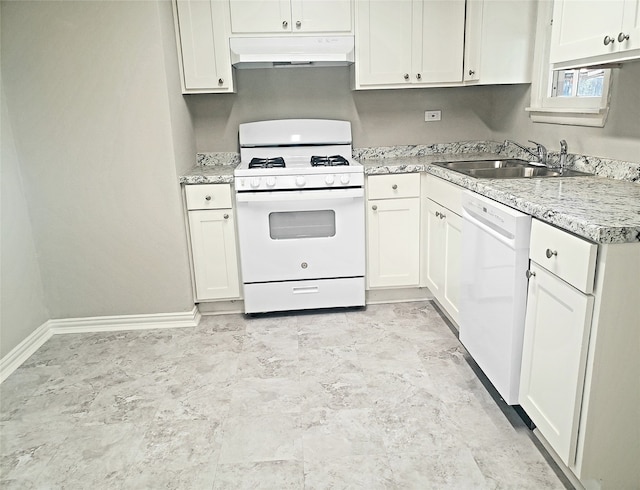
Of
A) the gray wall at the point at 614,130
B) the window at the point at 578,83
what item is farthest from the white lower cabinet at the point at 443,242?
the window at the point at 578,83

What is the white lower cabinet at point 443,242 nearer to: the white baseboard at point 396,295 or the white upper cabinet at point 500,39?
the white baseboard at point 396,295

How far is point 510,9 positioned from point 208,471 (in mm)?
2932

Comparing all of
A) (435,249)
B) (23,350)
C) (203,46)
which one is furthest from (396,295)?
(23,350)

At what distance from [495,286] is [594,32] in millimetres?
1034

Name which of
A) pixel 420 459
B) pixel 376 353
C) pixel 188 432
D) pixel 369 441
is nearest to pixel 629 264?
pixel 420 459

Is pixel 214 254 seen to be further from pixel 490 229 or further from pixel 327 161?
pixel 490 229

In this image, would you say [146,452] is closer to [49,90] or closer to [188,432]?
[188,432]

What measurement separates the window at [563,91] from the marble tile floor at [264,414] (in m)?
1.36

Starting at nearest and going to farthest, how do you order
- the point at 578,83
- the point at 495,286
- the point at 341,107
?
the point at 495,286
the point at 578,83
the point at 341,107

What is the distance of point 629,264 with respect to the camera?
4.40 feet

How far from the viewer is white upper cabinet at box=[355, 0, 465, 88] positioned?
2.96 meters

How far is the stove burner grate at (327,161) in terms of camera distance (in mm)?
3030

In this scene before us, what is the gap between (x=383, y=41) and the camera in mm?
3008

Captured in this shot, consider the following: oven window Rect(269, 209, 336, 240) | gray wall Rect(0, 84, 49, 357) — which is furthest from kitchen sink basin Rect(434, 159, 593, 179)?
gray wall Rect(0, 84, 49, 357)
